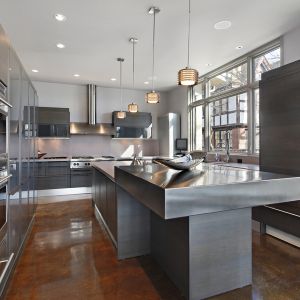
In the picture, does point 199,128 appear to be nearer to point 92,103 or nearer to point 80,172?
point 92,103

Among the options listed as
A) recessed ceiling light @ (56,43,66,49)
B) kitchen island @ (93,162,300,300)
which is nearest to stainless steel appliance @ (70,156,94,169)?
recessed ceiling light @ (56,43,66,49)

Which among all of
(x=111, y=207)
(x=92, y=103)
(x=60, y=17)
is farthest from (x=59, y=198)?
(x=60, y=17)

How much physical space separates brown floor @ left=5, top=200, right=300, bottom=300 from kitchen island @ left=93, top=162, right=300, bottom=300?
172 millimetres

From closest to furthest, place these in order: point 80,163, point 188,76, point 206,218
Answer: point 206,218 < point 188,76 < point 80,163

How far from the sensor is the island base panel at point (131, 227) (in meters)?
2.47

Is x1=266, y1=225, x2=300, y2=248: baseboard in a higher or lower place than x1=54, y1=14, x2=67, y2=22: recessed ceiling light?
lower

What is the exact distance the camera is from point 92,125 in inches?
248

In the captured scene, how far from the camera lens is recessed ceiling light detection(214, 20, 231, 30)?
10.3ft

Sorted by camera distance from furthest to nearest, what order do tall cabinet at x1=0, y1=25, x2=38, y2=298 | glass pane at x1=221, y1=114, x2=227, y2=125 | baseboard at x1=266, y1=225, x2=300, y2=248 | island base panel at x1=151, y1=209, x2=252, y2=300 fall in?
glass pane at x1=221, y1=114, x2=227, y2=125, baseboard at x1=266, y1=225, x2=300, y2=248, tall cabinet at x1=0, y1=25, x2=38, y2=298, island base panel at x1=151, y1=209, x2=252, y2=300

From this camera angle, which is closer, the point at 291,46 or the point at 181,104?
the point at 291,46

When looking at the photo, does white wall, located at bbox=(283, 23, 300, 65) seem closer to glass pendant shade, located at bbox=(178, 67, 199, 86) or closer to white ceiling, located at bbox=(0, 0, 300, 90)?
white ceiling, located at bbox=(0, 0, 300, 90)

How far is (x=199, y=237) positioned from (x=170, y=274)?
651 millimetres

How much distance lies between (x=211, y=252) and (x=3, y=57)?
229 centimetres

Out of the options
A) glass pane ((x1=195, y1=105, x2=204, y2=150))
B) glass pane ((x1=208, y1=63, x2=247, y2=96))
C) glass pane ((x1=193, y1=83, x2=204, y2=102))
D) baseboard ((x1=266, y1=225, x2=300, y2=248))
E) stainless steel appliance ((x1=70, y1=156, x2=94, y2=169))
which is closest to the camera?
baseboard ((x1=266, y1=225, x2=300, y2=248))
